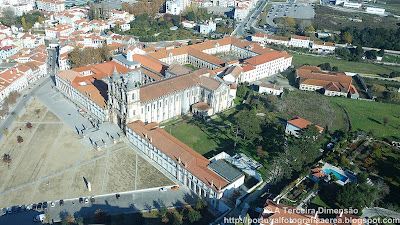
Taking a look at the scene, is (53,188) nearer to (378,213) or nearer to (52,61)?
(378,213)

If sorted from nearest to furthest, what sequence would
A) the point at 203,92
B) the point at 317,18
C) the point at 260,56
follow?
the point at 203,92 → the point at 260,56 → the point at 317,18

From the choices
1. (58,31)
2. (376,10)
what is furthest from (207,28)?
(376,10)

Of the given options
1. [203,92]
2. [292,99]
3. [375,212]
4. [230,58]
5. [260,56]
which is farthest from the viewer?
[230,58]

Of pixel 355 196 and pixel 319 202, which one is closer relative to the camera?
pixel 355 196

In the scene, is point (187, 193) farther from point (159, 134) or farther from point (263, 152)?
point (263, 152)

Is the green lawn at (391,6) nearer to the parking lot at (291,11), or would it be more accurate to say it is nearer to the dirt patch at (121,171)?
the parking lot at (291,11)

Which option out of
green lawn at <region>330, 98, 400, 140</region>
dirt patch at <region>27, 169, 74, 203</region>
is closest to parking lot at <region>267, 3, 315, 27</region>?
green lawn at <region>330, 98, 400, 140</region>

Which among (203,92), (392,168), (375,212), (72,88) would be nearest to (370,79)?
(392,168)
